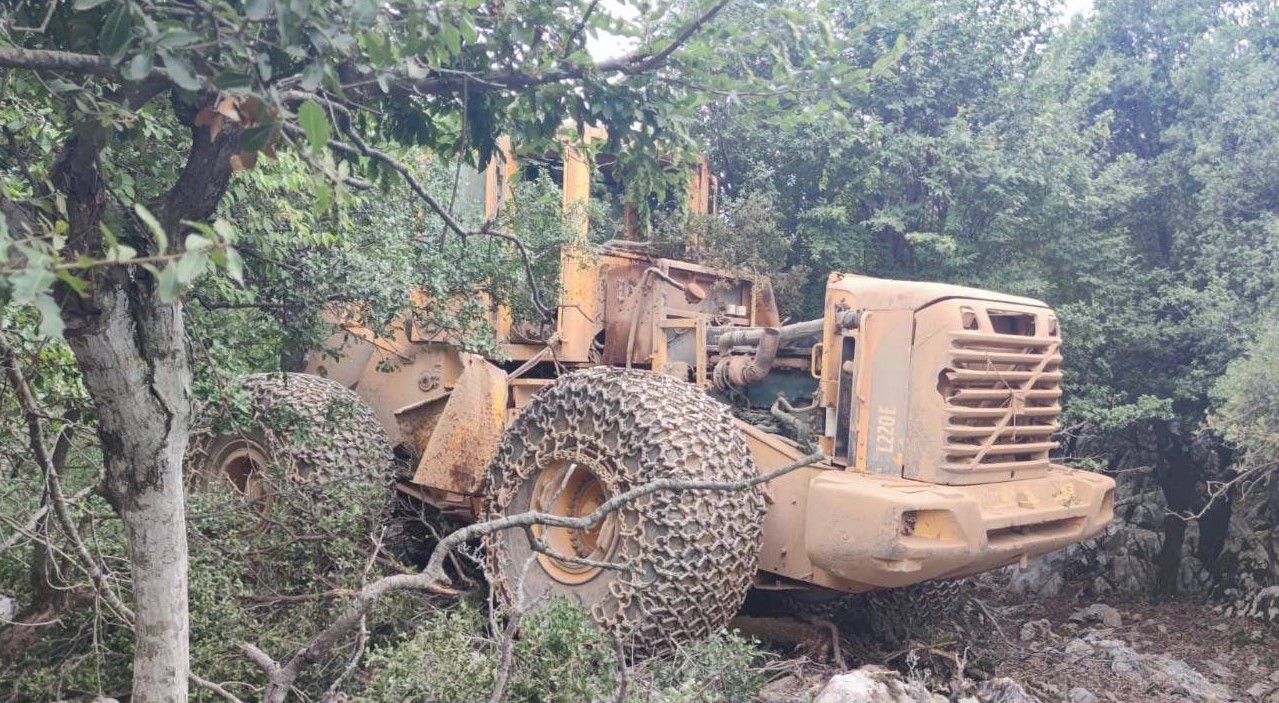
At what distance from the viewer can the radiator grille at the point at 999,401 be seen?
199 inches

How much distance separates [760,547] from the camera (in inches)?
203

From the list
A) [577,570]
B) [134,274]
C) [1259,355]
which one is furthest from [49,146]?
[1259,355]

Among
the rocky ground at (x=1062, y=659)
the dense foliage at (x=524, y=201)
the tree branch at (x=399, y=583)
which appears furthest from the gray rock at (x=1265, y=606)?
the tree branch at (x=399, y=583)

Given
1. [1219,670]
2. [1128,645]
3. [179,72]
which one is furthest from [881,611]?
[179,72]

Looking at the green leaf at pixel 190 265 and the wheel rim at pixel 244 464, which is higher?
the green leaf at pixel 190 265

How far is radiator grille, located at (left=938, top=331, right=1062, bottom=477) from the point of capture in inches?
199

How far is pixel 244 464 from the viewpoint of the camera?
23.0 feet

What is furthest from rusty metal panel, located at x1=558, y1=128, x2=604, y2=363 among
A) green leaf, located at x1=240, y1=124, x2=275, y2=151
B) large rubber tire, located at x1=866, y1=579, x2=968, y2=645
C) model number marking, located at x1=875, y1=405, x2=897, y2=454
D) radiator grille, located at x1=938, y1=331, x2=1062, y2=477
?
green leaf, located at x1=240, y1=124, x2=275, y2=151

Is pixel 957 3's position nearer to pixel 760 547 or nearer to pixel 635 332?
pixel 635 332

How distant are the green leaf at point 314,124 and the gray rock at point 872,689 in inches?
130

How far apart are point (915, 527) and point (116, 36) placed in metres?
3.85

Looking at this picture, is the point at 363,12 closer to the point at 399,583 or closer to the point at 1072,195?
the point at 399,583

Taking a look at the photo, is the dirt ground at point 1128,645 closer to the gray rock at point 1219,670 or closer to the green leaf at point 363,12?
the gray rock at point 1219,670

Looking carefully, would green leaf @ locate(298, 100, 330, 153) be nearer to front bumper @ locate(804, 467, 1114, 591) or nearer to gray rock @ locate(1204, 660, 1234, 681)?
front bumper @ locate(804, 467, 1114, 591)
